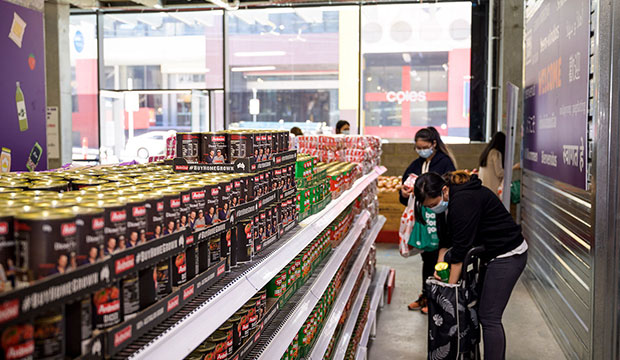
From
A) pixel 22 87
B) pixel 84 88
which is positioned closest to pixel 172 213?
pixel 22 87

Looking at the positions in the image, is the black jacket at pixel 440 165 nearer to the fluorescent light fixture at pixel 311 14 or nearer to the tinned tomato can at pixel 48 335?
the tinned tomato can at pixel 48 335

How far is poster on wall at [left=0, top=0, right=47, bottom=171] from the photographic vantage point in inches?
171

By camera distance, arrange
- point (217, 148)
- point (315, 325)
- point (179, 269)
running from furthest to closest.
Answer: point (315, 325)
point (217, 148)
point (179, 269)

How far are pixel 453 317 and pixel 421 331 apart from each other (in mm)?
1663

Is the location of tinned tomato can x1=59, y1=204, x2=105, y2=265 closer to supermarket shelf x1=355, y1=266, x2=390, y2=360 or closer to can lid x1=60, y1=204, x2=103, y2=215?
can lid x1=60, y1=204, x2=103, y2=215

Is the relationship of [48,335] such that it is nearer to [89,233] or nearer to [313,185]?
[89,233]

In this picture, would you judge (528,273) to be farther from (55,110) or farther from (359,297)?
(55,110)

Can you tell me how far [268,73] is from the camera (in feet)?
40.8

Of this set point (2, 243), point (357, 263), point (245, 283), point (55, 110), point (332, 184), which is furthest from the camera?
point (55, 110)

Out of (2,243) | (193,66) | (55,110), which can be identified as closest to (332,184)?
(2,243)

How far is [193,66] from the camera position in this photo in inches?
492

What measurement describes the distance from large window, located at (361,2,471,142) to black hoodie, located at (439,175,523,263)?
7510 millimetres

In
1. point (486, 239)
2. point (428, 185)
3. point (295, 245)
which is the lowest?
point (486, 239)

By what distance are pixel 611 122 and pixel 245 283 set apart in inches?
124
